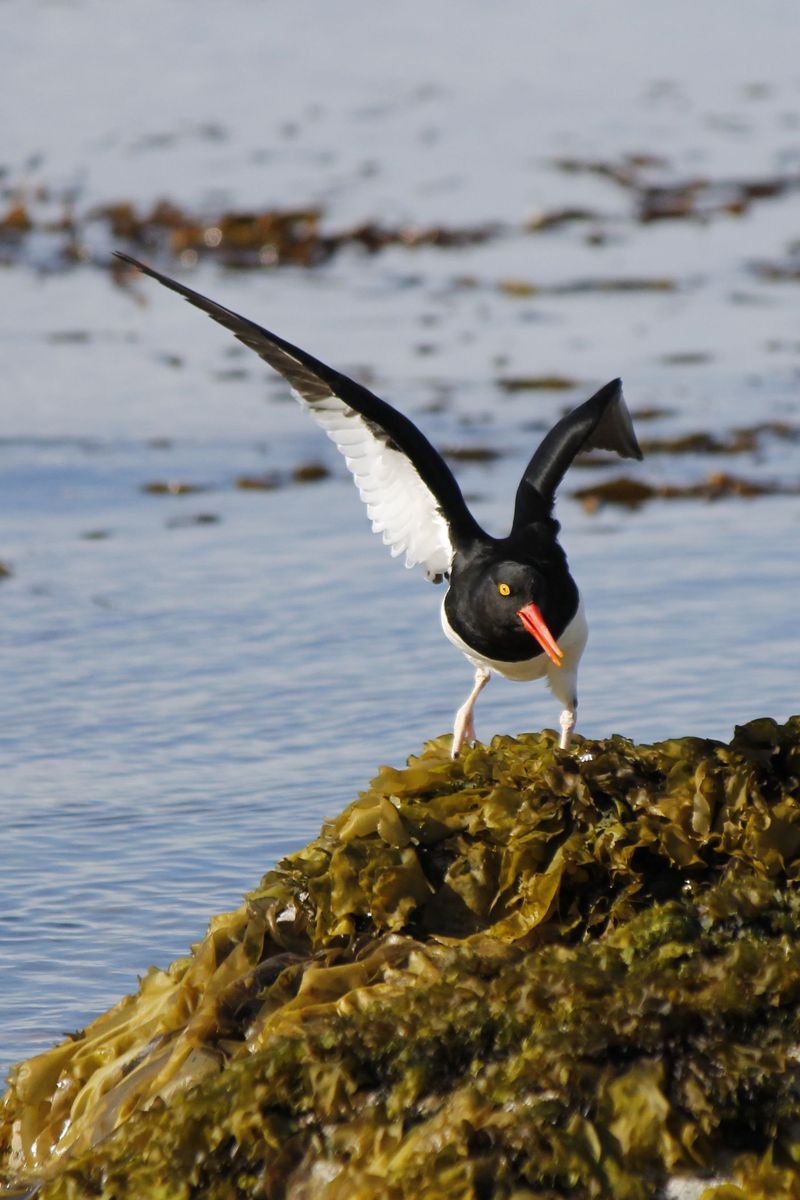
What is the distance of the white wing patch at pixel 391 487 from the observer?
607cm

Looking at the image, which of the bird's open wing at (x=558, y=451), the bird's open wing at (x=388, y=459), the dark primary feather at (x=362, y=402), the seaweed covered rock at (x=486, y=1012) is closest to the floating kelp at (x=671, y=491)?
the bird's open wing at (x=558, y=451)

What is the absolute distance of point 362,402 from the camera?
573 centimetres

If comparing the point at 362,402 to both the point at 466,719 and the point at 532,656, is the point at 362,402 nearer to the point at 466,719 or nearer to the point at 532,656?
the point at 532,656

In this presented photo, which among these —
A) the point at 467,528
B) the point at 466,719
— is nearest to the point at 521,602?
the point at 466,719

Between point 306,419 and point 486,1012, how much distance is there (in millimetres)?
9378

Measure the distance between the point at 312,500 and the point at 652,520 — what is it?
197cm

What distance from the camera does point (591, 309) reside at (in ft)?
50.4

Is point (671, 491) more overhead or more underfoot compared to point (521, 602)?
more underfoot

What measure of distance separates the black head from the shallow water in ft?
3.65

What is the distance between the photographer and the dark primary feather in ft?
18.6

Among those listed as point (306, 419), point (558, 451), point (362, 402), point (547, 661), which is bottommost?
point (547, 661)

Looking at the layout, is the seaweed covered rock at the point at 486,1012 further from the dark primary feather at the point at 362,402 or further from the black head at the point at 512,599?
the dark primary feather at the point at 362,402

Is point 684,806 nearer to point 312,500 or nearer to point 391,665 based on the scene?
point 391,665

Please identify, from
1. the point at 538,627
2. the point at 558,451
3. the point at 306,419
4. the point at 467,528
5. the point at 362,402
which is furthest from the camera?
the point at 306,419
